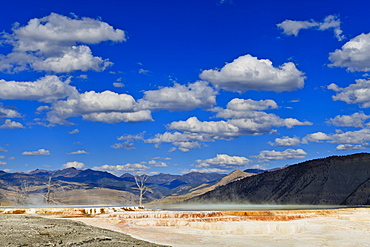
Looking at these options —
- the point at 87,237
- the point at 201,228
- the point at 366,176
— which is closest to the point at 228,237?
the point at 201,228

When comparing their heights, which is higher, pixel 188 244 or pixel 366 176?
pixel 366 176

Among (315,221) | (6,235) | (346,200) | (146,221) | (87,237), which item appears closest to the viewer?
(6,235)

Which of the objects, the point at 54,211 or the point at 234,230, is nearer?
the point at 234,230

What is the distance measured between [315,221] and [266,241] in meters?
18.6

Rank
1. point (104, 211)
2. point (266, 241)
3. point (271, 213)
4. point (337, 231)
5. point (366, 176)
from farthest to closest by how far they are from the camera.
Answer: point (366, 176), point (104, 211), point (271, 213), point (337, 231), point (266, 241)

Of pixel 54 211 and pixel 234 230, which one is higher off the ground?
pixel 54 211

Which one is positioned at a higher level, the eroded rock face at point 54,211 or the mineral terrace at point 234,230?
the eroded rock face at point 54,211

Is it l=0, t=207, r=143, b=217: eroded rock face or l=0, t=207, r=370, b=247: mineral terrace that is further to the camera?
l=0, t=207, r=143, b=217: eroded rock face

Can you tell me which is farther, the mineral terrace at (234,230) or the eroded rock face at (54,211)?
the eroded rock face at (54,211)

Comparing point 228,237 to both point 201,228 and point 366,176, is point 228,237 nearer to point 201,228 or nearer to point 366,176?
point 201,228

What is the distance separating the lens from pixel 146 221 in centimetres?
4869

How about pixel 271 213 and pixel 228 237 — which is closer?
pixel 228 237

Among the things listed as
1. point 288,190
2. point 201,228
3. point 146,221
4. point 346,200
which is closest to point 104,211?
point 146,221

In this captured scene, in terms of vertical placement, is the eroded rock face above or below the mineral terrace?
above
